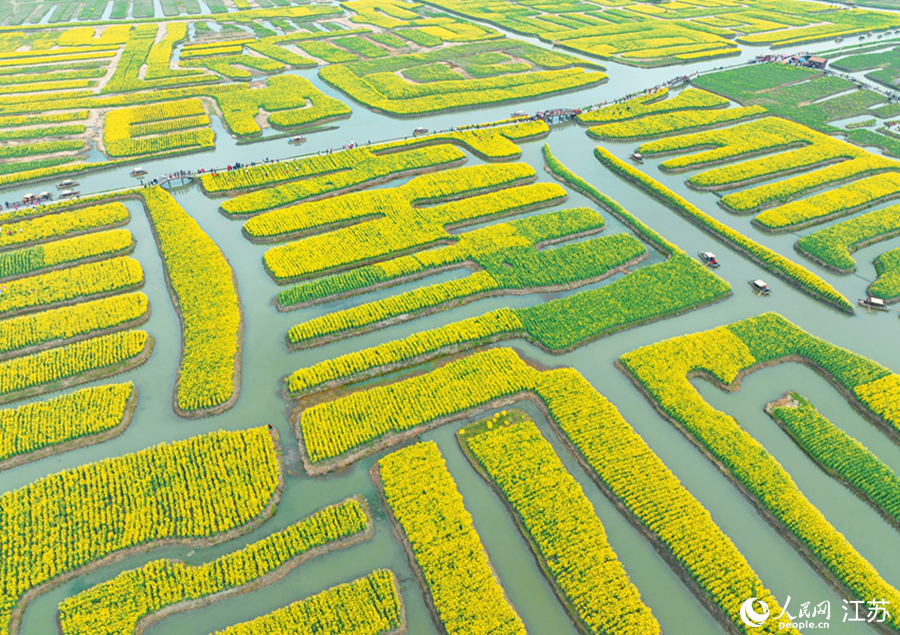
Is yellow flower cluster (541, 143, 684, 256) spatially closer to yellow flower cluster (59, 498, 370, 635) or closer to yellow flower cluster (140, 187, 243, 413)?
yellow flower cluster (59, 498, 370, 635)

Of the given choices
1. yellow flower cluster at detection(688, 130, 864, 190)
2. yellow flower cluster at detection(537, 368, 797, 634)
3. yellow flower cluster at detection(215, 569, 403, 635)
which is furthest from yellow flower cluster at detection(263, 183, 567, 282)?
yellow flower cluster at detection(215, 569, 403, 635)

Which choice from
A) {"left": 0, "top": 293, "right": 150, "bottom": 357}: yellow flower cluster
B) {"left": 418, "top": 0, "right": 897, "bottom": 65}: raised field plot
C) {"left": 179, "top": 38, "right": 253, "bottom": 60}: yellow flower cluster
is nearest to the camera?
{"left": 0, "top": 293, "right": 150, "bottom": 357}: yellow flower cluster

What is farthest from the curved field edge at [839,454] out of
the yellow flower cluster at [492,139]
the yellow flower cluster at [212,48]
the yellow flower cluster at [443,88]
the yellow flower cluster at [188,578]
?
the yellow flower cluster at [212,48]

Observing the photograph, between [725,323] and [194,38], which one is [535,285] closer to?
[725,323]

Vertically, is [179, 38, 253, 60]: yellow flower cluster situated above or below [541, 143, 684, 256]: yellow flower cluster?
above

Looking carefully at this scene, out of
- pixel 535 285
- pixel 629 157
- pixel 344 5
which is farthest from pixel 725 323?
pixel 344 5

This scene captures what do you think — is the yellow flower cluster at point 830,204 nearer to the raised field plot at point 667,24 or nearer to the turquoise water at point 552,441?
the turquoise water at point 552,441
